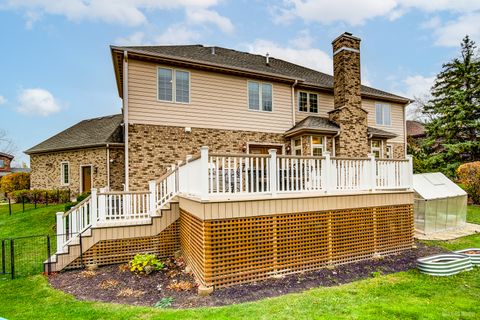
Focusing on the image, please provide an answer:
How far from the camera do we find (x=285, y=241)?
19.0 ft

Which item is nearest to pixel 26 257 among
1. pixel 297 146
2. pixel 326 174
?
pixel 326 174

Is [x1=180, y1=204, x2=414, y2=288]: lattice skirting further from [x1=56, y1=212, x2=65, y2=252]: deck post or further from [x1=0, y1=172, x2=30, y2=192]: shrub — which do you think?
[x1=0, y1=172, x2=30, y2=192]: shrub

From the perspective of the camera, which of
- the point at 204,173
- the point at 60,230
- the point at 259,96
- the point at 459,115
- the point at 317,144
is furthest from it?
the point at 459,115

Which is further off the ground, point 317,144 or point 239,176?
point 317,144

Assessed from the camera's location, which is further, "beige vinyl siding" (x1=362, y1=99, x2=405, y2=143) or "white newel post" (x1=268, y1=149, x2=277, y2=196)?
"beige vinyl siding" (x1=362, y1=99, x2=405, y2=143)

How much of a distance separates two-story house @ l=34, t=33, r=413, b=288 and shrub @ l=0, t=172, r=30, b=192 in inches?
433

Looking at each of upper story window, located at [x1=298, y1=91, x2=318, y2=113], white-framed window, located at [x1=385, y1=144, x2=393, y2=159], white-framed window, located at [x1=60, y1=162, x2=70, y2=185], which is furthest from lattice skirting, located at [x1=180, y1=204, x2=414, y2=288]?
white-framed window, located at [x1=60, y1=162, x2=70, y2=185]

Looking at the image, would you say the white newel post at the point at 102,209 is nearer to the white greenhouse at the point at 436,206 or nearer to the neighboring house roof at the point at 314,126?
the neighboring house roof at the point at 314,126

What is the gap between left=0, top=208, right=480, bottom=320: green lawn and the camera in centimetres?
398

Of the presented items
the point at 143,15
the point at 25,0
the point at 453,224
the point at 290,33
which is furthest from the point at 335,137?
the point at 25,0

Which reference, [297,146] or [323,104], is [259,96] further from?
[323,104]

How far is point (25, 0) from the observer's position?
1324 centimetres

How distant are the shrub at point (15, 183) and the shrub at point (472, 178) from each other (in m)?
30.4

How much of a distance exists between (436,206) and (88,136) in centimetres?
1785
